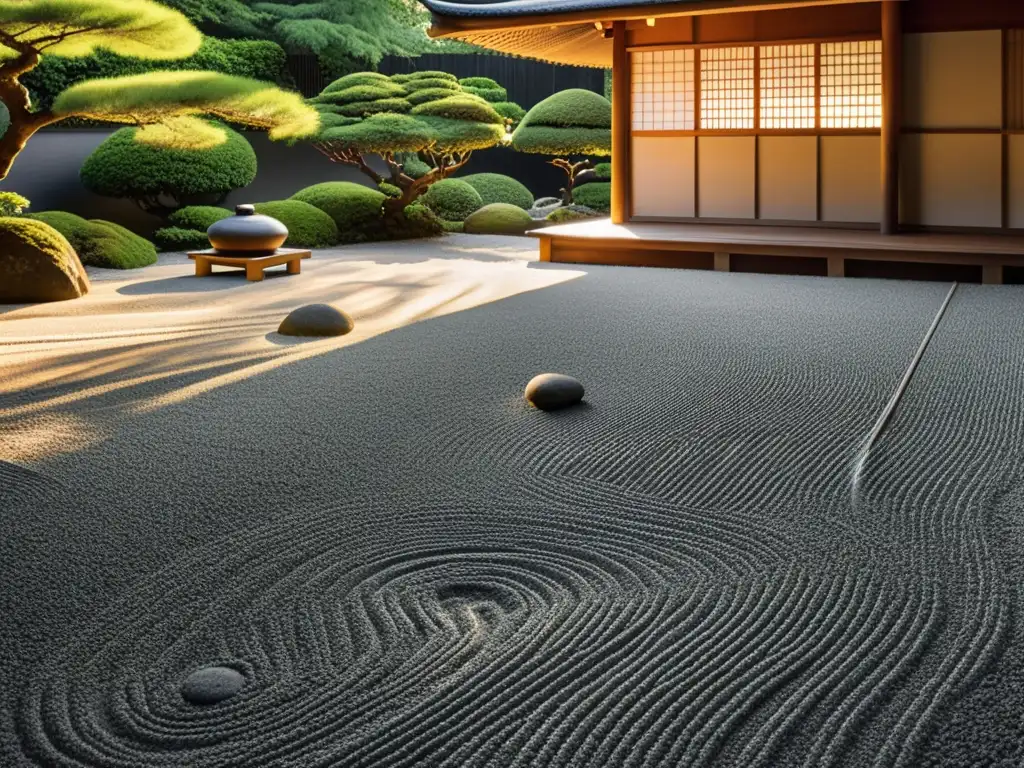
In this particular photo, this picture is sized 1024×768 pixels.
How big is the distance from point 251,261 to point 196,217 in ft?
10.0

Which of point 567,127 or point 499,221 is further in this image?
point 567,127

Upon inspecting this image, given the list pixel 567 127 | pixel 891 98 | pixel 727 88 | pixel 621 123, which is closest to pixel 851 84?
pixel 891 98

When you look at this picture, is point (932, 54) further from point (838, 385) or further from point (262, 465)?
point (262, 465)

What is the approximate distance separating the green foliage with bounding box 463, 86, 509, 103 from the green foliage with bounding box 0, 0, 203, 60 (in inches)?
279

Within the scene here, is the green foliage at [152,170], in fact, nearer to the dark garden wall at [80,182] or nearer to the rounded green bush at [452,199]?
the dark garden wall at [80,182]

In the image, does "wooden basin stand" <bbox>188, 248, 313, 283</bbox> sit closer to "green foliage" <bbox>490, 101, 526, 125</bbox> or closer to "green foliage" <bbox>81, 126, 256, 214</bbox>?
"green foliage" <bbox>81, 126, 256, 214</bbox>

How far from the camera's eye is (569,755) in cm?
184

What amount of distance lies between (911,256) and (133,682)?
6.70 m

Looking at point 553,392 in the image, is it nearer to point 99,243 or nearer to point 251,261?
point 251,261

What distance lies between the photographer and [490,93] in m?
15.6

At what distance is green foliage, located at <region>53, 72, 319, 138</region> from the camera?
294 inches

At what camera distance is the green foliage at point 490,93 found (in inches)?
588

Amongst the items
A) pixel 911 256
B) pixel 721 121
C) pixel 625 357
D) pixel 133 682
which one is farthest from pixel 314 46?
pixel 133 682

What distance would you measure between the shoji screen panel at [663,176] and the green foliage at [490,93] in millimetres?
5047
